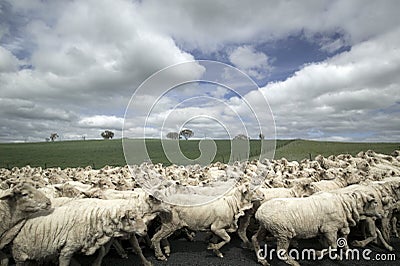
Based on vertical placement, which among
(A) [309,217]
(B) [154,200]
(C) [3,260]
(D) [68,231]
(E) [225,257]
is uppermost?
(B) [154,200]

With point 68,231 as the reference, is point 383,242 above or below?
below

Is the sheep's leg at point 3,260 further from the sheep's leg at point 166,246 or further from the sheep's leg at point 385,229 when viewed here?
the sheep's leg at point 385,229

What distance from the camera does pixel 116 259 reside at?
325 inches

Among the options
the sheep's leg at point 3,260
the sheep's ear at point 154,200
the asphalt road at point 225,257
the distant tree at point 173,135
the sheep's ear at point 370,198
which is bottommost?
the asphalt road at point 225,257

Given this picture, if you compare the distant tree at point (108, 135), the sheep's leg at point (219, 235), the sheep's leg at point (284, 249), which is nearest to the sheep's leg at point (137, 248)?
the sheep's leg at point (219, 235)

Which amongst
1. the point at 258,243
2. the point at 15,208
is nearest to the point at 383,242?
the point at 258,243

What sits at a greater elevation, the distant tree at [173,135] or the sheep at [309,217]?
the distant tree at [173,135]

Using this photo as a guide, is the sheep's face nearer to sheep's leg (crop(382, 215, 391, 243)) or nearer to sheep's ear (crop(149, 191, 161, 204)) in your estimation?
sheep's ear (crop(149, 191, 161, 204))

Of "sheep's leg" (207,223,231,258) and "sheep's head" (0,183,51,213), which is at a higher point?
"sheep's head" (0,183,51,213)

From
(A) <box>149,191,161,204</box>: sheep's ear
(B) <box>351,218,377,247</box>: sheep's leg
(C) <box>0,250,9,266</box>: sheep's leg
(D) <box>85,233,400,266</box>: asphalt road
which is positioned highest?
(A) <box>149,191,161,204</box>: sheep's ear

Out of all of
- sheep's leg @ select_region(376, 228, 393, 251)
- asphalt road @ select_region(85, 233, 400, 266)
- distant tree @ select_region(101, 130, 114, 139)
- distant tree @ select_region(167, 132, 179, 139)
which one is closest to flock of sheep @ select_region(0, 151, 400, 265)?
sheep's leg @ select_region(376, 228, 393, 251)

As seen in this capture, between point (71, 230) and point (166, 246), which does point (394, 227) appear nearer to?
point (166, 246)

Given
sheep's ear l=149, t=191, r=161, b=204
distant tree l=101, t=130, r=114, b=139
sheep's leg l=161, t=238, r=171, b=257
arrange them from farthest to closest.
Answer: distant tree l=101, t=130, r=114, b=139 < sheep's leg l=161, t=238, r=171, b=257 < sheep's ear l=149, t=191, r=161, b=204

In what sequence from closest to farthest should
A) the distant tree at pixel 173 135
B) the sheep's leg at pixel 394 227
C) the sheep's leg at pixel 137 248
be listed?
1. the sheep's leg at pixel 137 248
2. the sheep's leg at pixel 394 227
3. the distant tree at pixel 173 135
